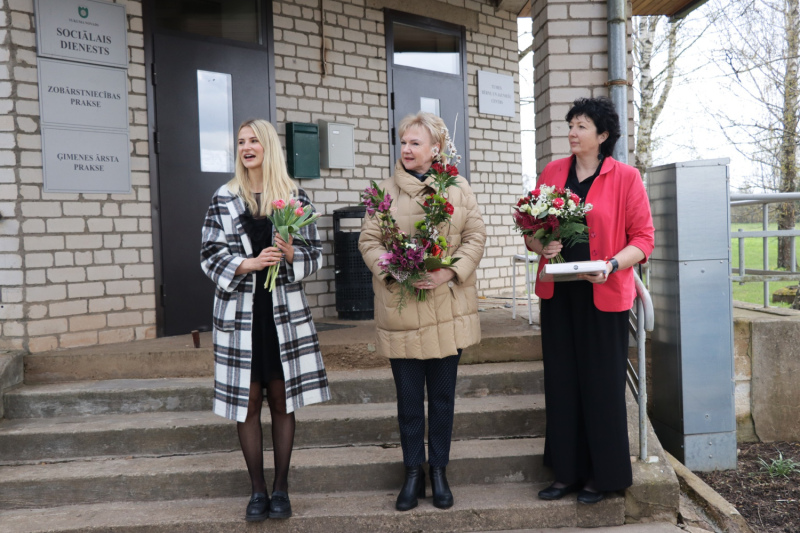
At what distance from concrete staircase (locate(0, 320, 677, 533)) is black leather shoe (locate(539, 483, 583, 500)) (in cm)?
3

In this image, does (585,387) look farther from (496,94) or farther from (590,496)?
(496,94)

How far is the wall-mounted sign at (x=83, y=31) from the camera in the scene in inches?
170

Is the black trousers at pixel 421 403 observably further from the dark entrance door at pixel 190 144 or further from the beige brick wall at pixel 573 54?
the dark entrance door at pixel 190 144

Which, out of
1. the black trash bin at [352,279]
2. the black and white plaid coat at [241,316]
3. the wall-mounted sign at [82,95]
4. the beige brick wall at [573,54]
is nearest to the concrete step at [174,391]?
the black and white plaid coat at [241,316]

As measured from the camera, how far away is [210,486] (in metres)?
3.29

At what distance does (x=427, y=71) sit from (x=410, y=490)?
15.0ft

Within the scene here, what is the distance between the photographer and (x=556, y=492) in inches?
122

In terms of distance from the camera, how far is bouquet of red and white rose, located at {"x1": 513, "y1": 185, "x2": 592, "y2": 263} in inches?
106

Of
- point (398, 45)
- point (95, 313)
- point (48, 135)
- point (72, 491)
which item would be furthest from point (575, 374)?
point (398, 45)

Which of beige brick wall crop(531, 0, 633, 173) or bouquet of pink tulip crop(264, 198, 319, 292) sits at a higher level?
beige brick wall crop(531, 0, 633, 173)

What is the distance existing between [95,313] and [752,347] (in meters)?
4.28

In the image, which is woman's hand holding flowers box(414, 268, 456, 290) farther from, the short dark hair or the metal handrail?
the metal handrail

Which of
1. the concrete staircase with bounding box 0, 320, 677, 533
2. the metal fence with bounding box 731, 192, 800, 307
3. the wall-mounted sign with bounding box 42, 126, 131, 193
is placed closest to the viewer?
the concrete staircase with bounding box 0, 320, 677, 533

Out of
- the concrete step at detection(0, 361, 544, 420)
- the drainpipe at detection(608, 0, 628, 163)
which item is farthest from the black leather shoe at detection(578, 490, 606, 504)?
the drainpipe at detection(608, 0, 628, 163)
